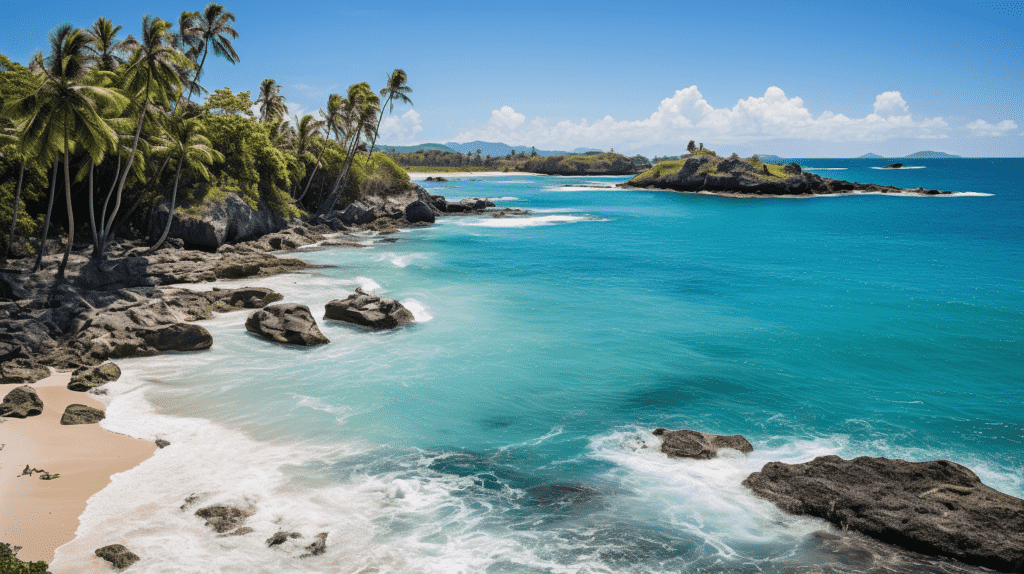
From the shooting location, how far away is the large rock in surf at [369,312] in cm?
2447

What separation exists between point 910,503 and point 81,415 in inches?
764

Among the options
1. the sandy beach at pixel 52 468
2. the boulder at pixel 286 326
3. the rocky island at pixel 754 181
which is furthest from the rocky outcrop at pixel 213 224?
the rocky island at pixel 754 181

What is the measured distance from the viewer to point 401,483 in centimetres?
1250

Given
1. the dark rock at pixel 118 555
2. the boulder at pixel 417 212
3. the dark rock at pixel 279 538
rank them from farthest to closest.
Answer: the boulder at pixel 417 212
the dark rock at pixel 279 538
the dark rock at pixel 118 555

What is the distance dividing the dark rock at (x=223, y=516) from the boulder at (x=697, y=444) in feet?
31.5

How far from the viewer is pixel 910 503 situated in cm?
1075

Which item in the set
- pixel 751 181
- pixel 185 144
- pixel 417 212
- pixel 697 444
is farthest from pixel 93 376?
pixel 751 181

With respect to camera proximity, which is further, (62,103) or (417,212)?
(417,212)

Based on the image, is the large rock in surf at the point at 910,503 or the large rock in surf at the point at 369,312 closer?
the large rock in surf at the point at 910,503

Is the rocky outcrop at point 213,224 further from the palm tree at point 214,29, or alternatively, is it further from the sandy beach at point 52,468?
the sandy beach at point 52,468

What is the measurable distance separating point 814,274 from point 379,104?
1705 inches

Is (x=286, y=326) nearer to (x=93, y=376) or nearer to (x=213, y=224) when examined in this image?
(x=93, y=376)

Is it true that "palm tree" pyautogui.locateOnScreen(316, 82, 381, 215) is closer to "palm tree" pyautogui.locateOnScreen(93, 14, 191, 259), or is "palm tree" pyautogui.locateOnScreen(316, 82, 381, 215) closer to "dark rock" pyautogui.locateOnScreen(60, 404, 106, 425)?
"palm tree" pyautogui.locateOnScreen(93, 14, 191, 259)

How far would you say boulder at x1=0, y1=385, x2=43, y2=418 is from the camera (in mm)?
14656
